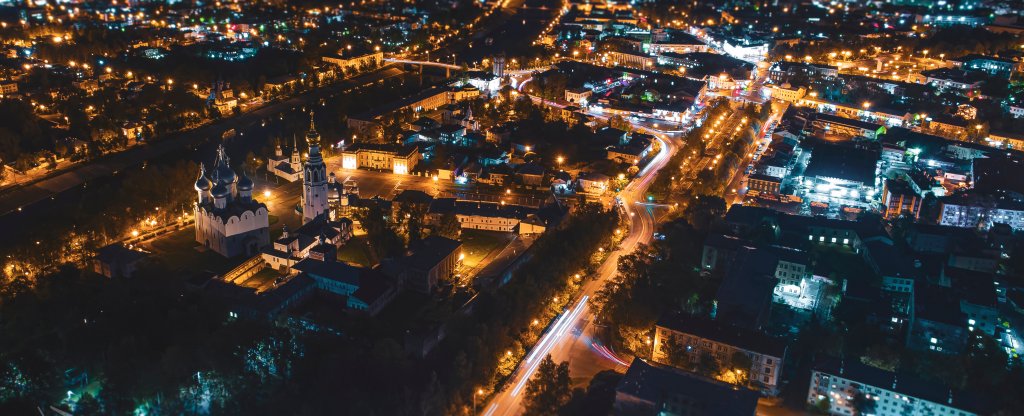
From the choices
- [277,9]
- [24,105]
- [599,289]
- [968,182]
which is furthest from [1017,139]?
[277,9]

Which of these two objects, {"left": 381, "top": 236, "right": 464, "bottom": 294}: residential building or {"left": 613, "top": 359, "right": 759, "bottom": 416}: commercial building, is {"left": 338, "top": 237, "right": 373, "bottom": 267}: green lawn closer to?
{"left": 381, "top": 236, "right": 464, "bottom": 294}: residential building

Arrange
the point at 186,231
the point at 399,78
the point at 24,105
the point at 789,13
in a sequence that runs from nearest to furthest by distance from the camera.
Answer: the point at 186,231, the point at 24,105, the point at 399,78, the point at 789,13

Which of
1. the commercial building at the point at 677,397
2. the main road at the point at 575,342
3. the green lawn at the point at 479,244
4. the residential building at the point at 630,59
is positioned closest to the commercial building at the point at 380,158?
the green lawn at the point at 479,244

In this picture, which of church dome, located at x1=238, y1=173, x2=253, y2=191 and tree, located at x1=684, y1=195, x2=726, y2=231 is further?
tree, located at x1=684, y1=195, x2=726, y2=231

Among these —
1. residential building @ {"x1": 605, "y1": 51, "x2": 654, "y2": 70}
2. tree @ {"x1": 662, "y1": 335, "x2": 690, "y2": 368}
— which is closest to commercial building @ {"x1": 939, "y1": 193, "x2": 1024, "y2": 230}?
tree @ {"x1": 662, "y1": 335, "x2": 690, "y2": 368}

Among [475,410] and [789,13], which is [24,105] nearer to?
[475,410]

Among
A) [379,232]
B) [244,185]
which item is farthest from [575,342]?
[244,185]

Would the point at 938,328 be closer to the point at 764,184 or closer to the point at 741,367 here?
the point at 741,367

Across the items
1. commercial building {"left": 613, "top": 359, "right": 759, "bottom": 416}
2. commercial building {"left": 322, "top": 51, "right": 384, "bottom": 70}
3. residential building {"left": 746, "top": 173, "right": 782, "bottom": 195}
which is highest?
commercial building {"left": 322, "top": 51, "right": 384, "bottom": 70}
